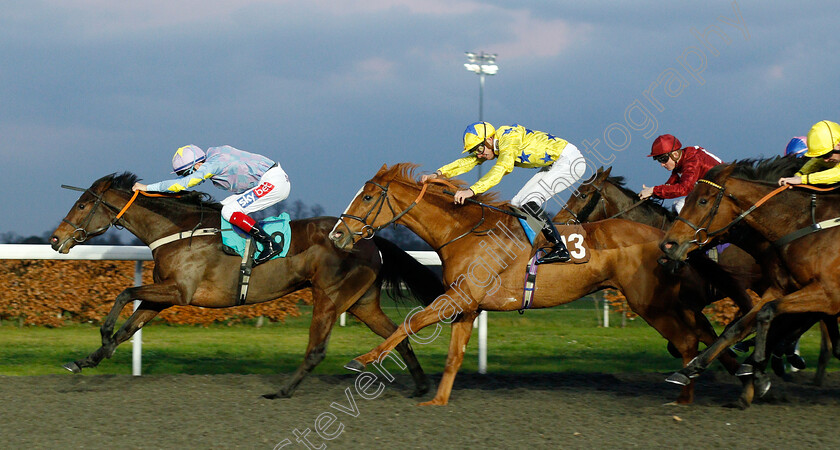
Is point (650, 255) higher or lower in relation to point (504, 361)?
higher

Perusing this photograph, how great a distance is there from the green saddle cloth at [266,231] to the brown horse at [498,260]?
0.80 meters

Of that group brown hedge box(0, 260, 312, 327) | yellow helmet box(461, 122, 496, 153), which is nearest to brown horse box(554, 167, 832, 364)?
yellow helmet box(461, 122, 496, 153)

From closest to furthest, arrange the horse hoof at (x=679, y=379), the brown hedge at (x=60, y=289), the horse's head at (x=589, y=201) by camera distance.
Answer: the horse hoof at (x=679, y=379), the horse's head at (x=589, y=201), the brown hedge at (x=60, y=289)

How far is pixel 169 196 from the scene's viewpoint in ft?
17.8

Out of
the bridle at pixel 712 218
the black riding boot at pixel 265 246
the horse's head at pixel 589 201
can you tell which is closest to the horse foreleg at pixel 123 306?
the black riding boot at pixel 265 246

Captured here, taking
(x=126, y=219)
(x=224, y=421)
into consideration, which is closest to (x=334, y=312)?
(x=224, y=421)

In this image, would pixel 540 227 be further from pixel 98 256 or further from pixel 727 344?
pixel 98 256

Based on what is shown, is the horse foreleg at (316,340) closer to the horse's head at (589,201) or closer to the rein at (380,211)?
the rein at (380,211)

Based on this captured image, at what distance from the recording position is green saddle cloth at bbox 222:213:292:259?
5.15m

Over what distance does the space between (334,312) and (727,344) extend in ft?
7.96

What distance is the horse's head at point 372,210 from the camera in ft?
14.9

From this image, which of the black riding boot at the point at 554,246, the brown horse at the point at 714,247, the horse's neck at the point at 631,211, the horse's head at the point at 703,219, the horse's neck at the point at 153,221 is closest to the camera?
the horse's head at the point at 703,219

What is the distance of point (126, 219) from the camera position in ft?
17.4

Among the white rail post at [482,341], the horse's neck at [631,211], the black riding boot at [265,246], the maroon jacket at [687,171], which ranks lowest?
the white rail post at [482,341]
